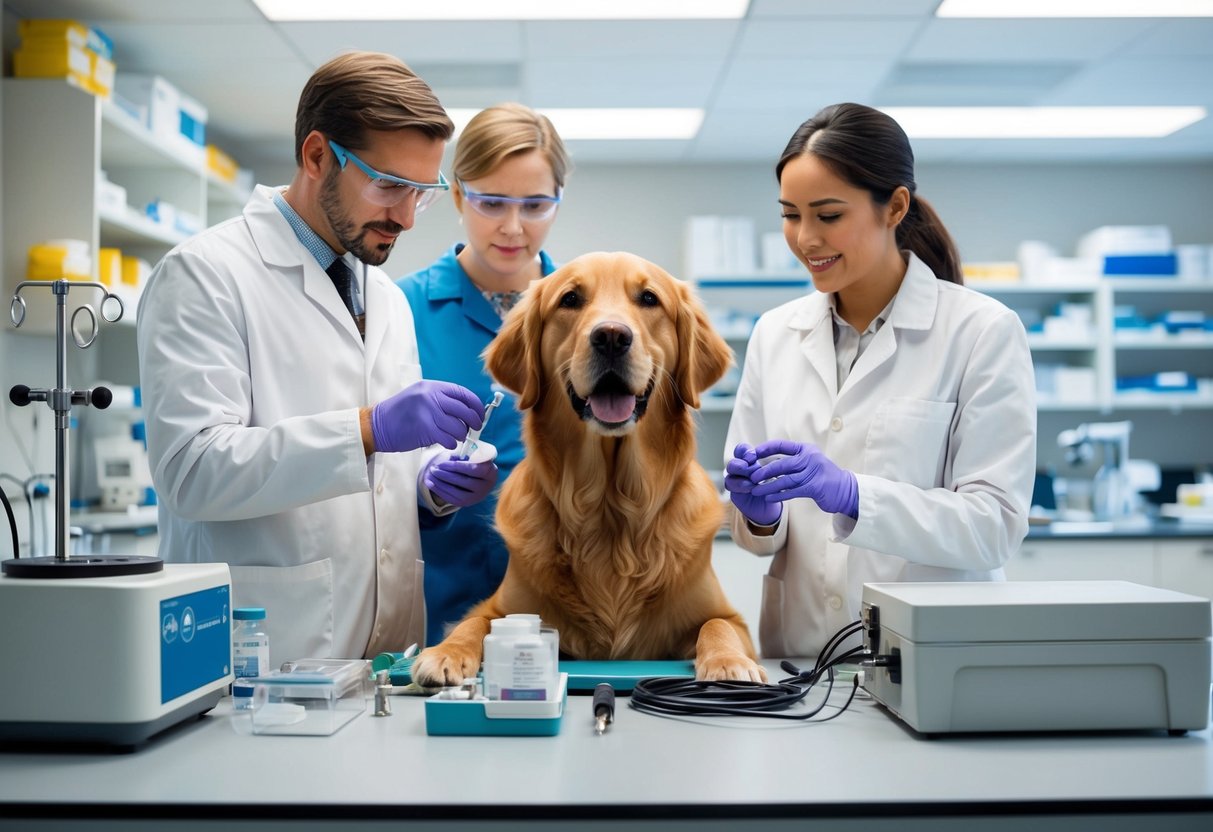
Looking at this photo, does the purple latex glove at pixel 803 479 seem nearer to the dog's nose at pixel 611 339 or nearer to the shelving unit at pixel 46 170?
the dog's nose at pixel 611 339

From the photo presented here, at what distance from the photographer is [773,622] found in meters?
1.97

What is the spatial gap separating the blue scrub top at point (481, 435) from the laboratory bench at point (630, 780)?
36.6 inches

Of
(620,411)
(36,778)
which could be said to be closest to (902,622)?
(620,411)

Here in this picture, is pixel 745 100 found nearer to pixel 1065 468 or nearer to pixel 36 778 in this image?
pixel 1065 468

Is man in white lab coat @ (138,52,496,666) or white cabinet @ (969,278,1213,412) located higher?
white cabinet @ (969,278,1213,412)

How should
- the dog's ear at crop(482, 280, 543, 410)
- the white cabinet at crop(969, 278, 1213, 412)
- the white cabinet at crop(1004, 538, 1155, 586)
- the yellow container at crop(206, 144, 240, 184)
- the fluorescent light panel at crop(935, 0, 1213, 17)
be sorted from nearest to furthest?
the dog's ear at crop(482, 280, 543, 410) < the fluorescent light panel at crop(935, 0, 1213, 17) < the white cabinet at crop(1004, 538, 1155, 586) < the yellow container at crop(206, 144, 240, 184) < the white cabinet at crop(969, 278, 1213, 412)

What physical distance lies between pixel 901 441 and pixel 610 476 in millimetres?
546

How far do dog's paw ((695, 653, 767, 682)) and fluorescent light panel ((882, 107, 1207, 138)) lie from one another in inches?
180

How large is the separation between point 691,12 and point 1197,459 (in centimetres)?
475

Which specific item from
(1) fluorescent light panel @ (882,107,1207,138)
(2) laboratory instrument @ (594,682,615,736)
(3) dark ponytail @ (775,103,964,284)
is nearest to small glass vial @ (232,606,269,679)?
(2) laboratory instrument @ (594,682,615,736)

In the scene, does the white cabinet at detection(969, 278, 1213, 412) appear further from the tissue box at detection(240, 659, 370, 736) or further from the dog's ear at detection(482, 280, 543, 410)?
the tissue box at detection(240, 659, 370, 736)

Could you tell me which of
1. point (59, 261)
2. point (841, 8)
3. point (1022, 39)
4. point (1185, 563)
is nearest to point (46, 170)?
point (59, 261)

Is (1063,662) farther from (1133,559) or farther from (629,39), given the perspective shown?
(1133,559)

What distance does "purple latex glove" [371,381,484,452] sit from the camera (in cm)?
151
